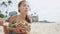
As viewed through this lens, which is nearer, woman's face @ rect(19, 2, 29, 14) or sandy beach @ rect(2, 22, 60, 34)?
woman's face @ rect(19, 2, 29, 14)

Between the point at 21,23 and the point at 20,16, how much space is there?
0.16ft

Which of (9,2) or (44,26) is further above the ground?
(9,2)

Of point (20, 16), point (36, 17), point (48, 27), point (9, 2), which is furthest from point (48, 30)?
point (20, 16)

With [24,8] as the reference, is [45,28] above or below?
below

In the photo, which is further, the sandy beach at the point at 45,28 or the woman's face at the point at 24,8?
the sandy beach at the point at 45,28

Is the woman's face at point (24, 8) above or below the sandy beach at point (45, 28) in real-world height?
above

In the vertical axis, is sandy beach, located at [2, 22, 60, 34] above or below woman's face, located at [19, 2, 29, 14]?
below

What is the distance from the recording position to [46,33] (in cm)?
151

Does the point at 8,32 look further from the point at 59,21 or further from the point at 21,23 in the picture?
the point at 59,21

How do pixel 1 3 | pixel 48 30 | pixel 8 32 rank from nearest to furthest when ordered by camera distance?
pixel 8 32
pixel 1 3
pixel 48 30

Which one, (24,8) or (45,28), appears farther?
(45,28)

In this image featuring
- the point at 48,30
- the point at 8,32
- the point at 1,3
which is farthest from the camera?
the point at 48,30

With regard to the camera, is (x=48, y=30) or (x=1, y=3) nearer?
(x=1, y=3)

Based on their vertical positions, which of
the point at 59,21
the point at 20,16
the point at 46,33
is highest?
the point at 20,16
